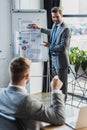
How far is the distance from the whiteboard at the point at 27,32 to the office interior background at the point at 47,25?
43 cm

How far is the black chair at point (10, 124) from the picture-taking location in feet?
4.41

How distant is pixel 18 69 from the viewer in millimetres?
1560

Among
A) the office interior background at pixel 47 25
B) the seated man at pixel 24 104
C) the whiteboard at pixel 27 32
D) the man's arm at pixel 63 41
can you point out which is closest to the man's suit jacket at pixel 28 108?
the seated man at pixel 24 104

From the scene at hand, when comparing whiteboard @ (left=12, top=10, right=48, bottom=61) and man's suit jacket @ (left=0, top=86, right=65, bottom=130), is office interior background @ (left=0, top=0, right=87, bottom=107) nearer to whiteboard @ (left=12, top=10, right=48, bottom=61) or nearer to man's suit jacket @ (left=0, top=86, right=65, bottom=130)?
whiteboard @ (left=12, top=10, right=48, bottom=61)

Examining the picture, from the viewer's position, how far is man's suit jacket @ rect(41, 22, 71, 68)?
4.10m

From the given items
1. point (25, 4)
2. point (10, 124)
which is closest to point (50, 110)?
point (10, 124)

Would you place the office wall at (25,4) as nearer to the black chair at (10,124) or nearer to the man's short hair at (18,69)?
the man's short hair at (18,69)

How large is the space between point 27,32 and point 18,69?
126 inches

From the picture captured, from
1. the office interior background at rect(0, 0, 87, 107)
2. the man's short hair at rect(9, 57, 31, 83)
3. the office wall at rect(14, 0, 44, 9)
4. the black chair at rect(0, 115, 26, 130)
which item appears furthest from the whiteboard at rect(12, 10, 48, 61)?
the black chair at rect(0, 115, 26, 130)

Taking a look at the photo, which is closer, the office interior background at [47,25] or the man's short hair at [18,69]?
the man's short hair at [18,69]

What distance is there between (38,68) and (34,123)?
4.03m

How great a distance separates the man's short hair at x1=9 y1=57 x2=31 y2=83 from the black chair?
271 mm

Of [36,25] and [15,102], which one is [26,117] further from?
[36,25]

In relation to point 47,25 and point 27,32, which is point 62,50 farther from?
point 47,25
